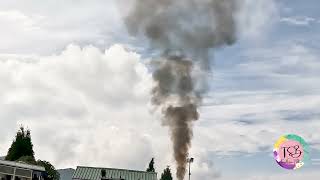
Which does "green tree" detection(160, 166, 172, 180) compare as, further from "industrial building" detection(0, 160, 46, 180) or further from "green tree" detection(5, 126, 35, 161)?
"industrial building" detection(0, 160, 46, 180)

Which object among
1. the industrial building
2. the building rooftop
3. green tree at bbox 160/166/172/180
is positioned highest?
green tree at bbox 160/166/172/180

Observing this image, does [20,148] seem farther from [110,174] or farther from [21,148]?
[110,174]

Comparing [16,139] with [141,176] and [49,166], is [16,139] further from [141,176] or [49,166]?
[141,176]

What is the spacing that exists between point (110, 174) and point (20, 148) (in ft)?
113

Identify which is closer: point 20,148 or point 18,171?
point 18,171

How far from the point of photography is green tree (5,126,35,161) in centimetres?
10575

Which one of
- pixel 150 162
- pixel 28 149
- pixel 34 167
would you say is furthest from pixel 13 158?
pixel 34 167

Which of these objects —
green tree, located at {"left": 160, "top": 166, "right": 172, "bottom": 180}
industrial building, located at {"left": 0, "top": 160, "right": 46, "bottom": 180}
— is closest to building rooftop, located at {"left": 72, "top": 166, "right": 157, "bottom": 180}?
industrial building, located at {"left": 0, "top": 160, "right": 46, "bottom": 180}

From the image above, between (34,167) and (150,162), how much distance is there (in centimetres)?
6736

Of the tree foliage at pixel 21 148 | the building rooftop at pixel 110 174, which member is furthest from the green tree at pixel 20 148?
the building rooftop at pixel 110 174

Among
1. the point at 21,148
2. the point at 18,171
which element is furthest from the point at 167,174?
the point at 18,171

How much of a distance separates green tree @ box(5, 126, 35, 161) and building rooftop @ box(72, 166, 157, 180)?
3017 cm

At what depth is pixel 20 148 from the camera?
351 feet

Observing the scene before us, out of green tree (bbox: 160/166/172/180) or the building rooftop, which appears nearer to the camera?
the building rooftop
